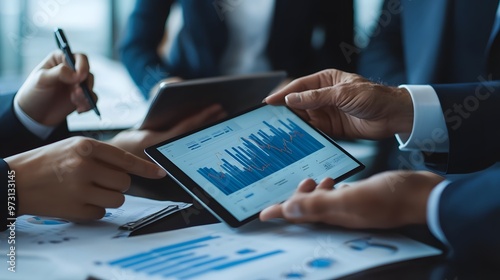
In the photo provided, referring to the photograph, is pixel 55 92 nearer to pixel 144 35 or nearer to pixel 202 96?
pixel 202 96

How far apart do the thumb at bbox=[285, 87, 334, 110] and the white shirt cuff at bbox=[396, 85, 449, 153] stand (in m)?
0.16

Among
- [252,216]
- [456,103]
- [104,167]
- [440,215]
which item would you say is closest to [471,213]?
[440,215]

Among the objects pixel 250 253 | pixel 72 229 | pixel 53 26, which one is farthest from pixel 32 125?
pixel 53 26

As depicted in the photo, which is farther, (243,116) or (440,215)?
(243,116)

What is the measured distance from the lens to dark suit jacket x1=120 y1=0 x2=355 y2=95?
6.12ft

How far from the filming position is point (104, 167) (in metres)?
0.73

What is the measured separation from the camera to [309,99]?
0.91m

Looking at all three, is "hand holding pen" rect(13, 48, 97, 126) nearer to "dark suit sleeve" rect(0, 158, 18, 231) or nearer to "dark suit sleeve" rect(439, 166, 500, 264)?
"dark suit sleeve" rect(0, 158, 18, 231)

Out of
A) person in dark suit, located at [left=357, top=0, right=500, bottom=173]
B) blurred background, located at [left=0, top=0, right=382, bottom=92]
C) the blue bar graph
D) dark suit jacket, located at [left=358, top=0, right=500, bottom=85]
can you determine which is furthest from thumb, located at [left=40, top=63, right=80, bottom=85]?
blurred background, located at [left=0, top=0, right=382, bottom=92]

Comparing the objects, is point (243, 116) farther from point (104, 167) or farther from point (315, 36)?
point (315, 36)

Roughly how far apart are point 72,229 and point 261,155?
28 cm

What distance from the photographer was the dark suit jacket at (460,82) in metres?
0.61

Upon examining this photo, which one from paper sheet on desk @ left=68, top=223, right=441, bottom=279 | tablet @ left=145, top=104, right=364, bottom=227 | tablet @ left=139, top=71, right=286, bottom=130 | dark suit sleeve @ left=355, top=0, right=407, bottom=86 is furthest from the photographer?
dark suit sleeve @ left=355, top=0, right=407, bottom=86

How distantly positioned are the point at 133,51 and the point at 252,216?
1.42 m
